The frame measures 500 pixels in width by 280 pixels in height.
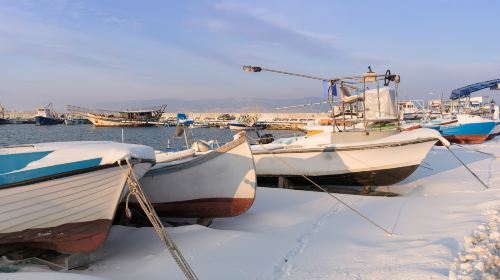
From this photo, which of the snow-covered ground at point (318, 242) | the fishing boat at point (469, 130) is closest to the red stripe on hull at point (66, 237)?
the snow-covered ground at point (318, 242)

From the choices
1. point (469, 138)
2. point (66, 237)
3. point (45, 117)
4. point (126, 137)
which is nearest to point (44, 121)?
point (45, 117)

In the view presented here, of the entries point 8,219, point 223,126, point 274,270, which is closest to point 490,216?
point 274,270

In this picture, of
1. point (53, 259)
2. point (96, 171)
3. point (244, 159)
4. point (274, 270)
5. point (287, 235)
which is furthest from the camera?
point (244, 159)

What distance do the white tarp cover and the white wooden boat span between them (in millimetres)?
1316

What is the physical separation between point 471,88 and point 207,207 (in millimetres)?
39715

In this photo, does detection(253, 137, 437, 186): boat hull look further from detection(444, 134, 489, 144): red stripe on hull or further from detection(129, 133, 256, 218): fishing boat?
detection(444, 134, 489, 144): red stripe on hull

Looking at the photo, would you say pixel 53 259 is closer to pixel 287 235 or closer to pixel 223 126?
pixel 287 235

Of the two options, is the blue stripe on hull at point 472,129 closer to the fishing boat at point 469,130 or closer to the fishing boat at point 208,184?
the fishing boat at point 469,130

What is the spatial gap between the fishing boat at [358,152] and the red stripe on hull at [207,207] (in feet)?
10.5

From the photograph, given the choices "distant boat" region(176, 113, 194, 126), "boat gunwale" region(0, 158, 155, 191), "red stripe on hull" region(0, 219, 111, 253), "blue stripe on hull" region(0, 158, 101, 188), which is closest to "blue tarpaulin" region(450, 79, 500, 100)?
"distant boat" region(176, 113, 194, 126)

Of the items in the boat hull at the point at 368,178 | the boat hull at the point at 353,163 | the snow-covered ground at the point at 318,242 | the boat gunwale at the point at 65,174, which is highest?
the boat gunwale at the point at 65,174

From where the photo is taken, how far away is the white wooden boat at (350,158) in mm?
10484

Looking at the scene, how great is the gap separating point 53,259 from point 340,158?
738cm

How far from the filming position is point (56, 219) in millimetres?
5812
